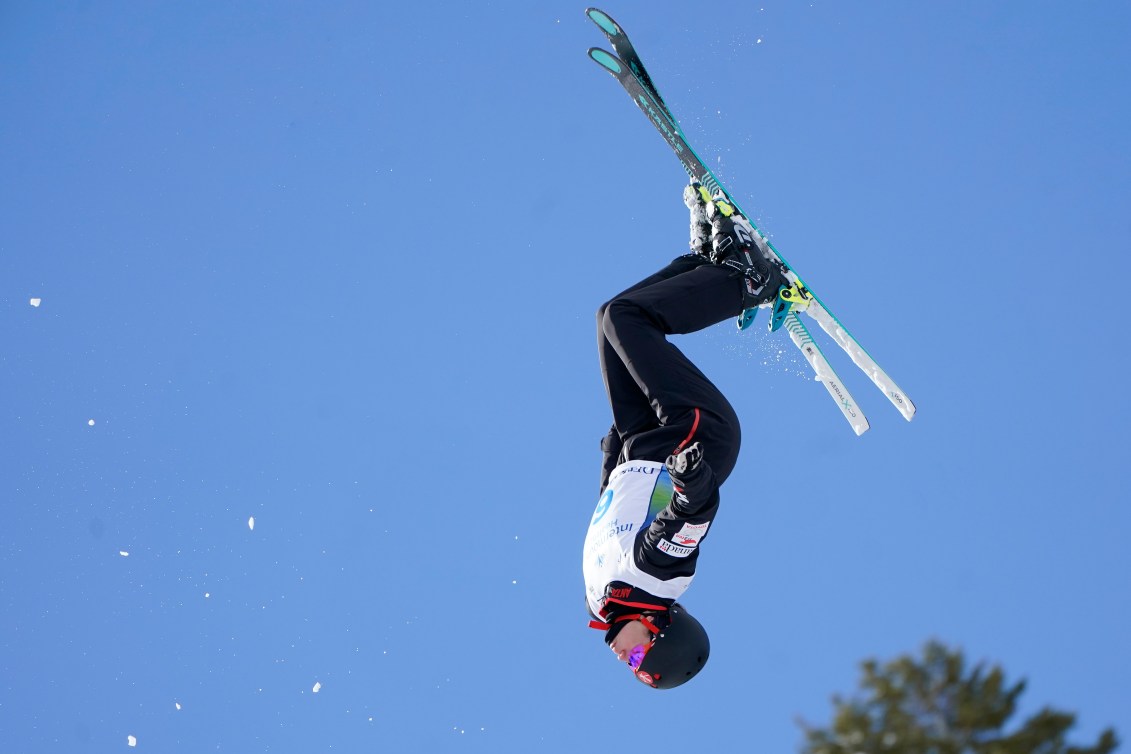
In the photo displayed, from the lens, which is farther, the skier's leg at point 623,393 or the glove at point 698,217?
the glove at point 698,217

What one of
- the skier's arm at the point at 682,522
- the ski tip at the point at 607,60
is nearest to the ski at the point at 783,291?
the ski tip at the point at 607,60

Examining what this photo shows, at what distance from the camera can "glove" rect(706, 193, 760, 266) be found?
5098mm

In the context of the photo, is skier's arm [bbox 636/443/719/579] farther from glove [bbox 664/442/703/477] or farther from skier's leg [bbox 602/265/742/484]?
skier's leg [bbox 602/265/742/484]

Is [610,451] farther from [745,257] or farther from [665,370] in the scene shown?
[745,257]

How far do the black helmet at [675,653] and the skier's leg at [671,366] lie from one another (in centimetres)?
65

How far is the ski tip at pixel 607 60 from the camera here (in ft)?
18.8

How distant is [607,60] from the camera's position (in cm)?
579

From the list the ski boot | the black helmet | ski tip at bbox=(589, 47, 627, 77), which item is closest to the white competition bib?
the black helmet

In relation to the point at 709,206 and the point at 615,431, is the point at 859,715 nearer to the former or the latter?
the point at 615,431

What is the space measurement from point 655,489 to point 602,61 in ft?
7.22

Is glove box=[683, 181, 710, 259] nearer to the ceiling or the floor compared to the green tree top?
nearer to the ceiling

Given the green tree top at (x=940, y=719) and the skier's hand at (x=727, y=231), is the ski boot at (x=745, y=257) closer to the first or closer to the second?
the skier's hand at (x=727, y=231)

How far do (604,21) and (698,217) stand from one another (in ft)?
3.91

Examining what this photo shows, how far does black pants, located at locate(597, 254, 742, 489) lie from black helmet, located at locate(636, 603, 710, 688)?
0.65 metres
